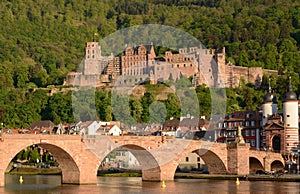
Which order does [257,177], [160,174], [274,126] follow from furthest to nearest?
[274,126]
[257,177]
[160,174]

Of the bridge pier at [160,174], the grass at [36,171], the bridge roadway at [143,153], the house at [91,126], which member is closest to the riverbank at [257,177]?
the bridge roadway at [143,153]

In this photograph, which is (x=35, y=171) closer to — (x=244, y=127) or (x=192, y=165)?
(x=192, y=165)

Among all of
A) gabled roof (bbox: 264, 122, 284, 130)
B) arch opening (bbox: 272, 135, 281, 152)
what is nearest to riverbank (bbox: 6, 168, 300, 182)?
gabled roof (bbox: 264, 122, 284, 130)

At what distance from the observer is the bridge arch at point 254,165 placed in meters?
94.4

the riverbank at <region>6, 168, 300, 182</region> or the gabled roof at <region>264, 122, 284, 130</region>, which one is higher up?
the gabled roof at <region>264, 122, 284, 130</region>

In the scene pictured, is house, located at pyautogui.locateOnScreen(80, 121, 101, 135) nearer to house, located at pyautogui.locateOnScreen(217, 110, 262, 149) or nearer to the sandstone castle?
house, located at pyautogui.locateOnScreen(217, 110, 262, 149)

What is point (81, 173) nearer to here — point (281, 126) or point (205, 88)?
point (281, 126)

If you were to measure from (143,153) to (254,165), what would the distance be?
1924 centimetres

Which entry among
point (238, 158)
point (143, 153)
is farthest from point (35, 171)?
point (238, 158)

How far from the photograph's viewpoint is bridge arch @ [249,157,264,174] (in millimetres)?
94412

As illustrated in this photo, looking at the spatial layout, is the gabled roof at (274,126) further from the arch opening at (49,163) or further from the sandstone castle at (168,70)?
the sandstone castle at (168,70)

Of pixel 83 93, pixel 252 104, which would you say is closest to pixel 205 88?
pixel 252 104

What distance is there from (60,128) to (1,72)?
235 feet

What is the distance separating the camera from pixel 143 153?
272 ft
